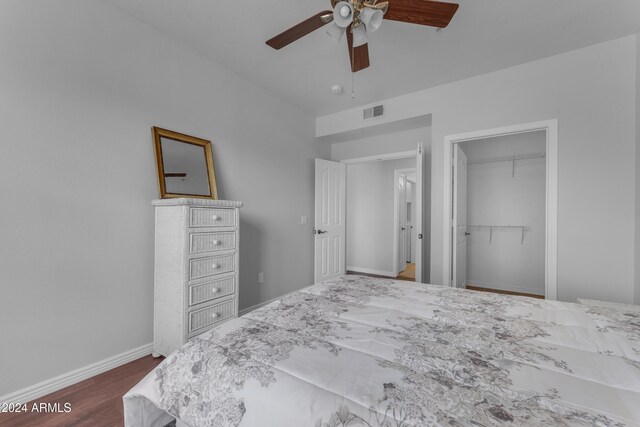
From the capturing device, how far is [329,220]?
411 centimetres

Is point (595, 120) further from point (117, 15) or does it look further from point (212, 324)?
point (117, 15)

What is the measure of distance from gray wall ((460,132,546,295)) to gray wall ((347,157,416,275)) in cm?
124

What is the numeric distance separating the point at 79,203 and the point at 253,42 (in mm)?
1881

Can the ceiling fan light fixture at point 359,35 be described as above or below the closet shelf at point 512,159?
above

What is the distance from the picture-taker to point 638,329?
1.16m

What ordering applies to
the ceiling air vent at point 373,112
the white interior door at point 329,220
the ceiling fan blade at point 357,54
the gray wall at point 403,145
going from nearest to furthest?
the ceiling fan blade at point 357,54 < the ceiling air vent at point 373,112 < the gray wall at point 403,145 < the white interior door at point 329,220

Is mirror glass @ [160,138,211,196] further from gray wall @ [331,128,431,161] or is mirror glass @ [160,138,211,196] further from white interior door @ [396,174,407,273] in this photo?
white interior door @ [396,174,407,273]

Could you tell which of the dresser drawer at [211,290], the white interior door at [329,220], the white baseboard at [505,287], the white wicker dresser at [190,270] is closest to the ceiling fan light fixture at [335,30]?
the white wicker dresser at [190,270]

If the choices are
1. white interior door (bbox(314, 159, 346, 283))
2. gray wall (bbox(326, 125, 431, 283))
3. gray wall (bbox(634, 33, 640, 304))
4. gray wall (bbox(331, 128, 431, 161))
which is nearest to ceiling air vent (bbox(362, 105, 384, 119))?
gray wall (bbox(326, 125, 431, 283))

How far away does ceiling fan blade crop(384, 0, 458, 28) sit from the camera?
1426 mm

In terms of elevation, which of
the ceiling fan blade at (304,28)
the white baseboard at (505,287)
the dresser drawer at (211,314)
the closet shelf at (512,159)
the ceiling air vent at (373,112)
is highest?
the ceiling air vent at (373,112)

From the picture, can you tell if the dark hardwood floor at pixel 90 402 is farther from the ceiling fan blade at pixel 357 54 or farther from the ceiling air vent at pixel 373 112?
the ceiling air vent at pixel 373 112

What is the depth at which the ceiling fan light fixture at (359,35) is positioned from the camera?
1.67 meters

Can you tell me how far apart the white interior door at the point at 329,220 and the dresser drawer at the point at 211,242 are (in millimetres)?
1798
